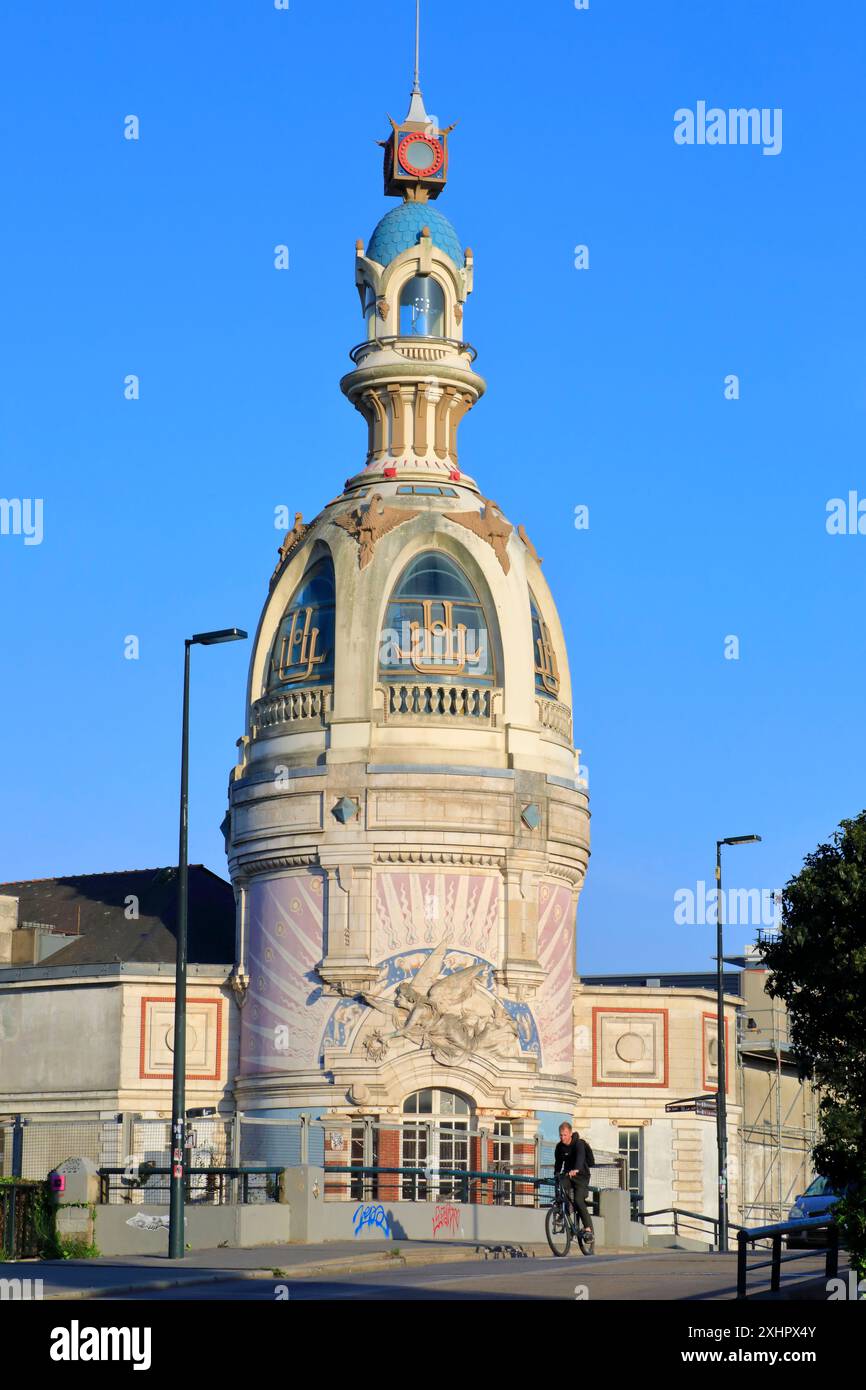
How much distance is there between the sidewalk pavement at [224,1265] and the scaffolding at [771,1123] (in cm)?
3373

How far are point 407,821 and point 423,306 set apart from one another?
15.5 m

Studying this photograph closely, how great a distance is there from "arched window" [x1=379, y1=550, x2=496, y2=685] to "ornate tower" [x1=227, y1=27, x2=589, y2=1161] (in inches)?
2.3

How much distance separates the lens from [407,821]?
60.4 m

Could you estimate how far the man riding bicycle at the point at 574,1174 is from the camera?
36.8 metres

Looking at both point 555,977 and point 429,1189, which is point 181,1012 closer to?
point 429,1189

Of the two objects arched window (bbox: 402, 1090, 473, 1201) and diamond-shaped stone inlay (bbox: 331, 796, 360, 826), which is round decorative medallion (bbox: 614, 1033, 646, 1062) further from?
diamond-shaped stone inlay (bbox: 331, 796, 360, 826)

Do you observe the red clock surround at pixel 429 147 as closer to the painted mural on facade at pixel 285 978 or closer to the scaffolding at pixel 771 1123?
the painted mural on facade at pixel 285 978

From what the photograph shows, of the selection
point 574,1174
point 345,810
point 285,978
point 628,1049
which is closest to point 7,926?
point 285,978

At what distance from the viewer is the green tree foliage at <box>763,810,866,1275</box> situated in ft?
171

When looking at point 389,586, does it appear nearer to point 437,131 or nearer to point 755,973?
point 437,131

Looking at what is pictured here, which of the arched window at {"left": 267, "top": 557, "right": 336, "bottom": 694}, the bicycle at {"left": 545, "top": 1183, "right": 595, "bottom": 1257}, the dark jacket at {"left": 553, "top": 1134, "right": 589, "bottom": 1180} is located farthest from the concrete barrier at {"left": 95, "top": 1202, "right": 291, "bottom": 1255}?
the arched window at {"left": 267, "top": 557, "right": 336, "bottom": 694}

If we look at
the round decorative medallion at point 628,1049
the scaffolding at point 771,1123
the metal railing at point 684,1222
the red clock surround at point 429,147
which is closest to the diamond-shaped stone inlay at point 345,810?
the round decorative medallion at point 628,1049
